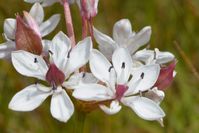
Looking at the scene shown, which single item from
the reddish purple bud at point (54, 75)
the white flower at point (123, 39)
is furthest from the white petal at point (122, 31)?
the reddish purple bud at point (54, 75)

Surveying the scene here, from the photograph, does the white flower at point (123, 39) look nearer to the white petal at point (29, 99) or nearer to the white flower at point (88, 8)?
the white flower at point (88, 8)

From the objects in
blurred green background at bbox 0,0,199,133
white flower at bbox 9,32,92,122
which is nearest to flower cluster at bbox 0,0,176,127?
white flower at bbox 9,32,92,122

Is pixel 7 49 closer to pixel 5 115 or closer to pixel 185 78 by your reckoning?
pixel 5 115

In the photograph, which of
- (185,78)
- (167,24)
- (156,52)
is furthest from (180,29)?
(156,52)

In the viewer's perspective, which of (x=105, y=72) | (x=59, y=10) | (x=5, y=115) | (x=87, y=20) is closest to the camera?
(x=105, y=72)

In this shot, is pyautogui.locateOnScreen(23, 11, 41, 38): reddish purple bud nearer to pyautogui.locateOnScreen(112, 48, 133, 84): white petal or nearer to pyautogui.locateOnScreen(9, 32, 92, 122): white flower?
pyautogui.locateOnScreen(9, 32, 92, 122): white flower

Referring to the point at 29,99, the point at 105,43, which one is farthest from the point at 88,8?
the point at 29,99
